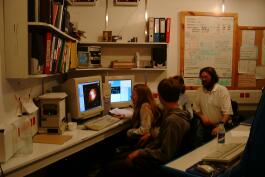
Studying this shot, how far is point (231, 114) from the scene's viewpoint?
11.8ft

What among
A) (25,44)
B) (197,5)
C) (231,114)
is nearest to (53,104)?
(25,44)

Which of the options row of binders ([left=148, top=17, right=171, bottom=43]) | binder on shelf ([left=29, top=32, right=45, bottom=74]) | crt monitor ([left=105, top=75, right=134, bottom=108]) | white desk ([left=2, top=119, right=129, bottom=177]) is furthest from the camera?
row of binders ([left=148, top=17, right=171, bottom=43])

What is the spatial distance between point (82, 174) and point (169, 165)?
1.74m

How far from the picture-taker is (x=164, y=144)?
2.04 meters

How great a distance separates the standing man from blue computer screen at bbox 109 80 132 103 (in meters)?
0.92

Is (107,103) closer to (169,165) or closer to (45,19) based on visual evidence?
(45,19)

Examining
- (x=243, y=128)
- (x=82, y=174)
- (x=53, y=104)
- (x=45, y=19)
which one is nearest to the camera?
(x=45, y=19)

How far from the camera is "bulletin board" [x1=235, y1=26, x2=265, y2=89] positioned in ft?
14.4

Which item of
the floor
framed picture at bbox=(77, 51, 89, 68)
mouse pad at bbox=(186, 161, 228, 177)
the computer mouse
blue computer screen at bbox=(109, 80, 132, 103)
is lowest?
the floor

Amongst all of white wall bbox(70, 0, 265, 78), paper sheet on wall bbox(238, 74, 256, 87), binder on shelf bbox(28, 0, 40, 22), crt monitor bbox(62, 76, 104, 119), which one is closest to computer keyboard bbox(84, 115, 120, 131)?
crt monitor bbox(62, 76, 104, 119)

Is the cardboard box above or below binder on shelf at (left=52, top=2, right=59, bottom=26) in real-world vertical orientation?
below

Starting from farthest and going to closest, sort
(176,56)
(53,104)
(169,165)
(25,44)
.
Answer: (176,56), (53,104), (25,44), (169,165)

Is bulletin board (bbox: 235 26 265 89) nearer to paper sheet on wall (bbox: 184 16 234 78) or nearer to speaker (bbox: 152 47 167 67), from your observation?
paper sheet on wall (bbox: 184 16 234 78)

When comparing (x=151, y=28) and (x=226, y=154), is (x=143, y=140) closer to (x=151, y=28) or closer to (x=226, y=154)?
(x=226, y=154)
